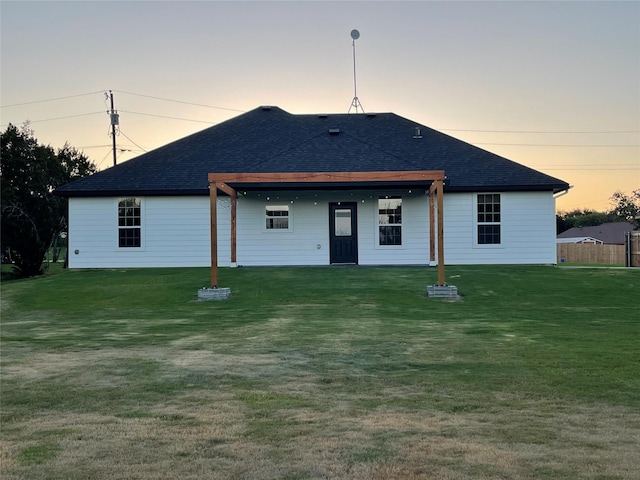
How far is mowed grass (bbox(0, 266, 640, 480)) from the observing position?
3.69m

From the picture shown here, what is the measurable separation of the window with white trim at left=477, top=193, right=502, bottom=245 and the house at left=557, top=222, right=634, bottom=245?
40830 mm

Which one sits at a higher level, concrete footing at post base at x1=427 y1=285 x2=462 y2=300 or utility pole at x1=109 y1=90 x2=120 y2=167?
utility pole at x1=109 y1=90 x2=120 y2=167

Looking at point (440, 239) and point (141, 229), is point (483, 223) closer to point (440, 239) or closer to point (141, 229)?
point (440, 239)

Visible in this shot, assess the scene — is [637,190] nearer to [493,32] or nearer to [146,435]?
[493,32]

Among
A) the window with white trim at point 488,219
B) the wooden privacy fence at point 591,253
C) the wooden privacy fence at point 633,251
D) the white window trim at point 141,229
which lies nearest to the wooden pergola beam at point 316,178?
the window with white trim at point 488,219

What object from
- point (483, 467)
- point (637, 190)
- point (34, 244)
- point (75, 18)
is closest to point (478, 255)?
point (75, 18)

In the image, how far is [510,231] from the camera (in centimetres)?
2145

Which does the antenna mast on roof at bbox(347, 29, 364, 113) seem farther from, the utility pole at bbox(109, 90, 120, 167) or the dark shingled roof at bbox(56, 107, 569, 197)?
the utility pole at bbox(109, 90, 120, 167)

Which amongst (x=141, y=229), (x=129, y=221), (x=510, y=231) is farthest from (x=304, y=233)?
(x=510, y=231)

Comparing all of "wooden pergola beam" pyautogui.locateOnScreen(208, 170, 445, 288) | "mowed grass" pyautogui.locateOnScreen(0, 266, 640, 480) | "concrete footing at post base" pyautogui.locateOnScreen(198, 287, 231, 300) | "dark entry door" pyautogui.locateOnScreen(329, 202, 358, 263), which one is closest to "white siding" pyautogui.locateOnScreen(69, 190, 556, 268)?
"dark entry door" pyautogui.locateOnScreen(329, 202, 358, 263)

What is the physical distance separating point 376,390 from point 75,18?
17.5 meters

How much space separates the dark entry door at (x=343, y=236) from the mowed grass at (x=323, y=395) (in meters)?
8.98

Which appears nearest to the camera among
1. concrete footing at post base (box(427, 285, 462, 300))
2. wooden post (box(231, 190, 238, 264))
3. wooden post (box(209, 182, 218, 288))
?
concrete footing at post base (box(427, 285, 462, 300))

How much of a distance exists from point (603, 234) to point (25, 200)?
54284 millimetres
